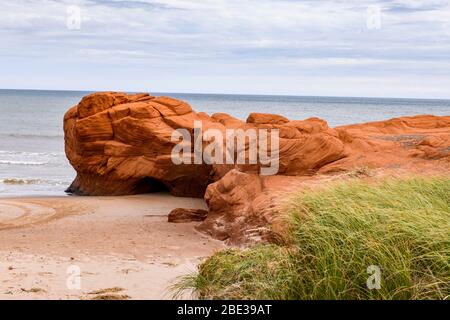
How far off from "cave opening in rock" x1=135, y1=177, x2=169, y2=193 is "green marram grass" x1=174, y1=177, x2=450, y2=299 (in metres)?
12.6

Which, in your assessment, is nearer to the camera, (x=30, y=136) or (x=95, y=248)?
(x=95, y=248)

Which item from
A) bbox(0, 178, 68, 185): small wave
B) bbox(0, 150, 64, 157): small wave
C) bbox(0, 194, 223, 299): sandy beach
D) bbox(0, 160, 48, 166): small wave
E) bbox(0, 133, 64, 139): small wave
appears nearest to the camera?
bbox(0, 194, 223, 299): sandy beach

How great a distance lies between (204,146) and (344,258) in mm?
12152

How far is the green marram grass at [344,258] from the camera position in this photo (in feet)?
21.4

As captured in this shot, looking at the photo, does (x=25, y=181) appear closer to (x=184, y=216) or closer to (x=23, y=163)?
(x=23, y=163)

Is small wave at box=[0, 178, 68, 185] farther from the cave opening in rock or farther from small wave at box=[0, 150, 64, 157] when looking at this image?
small wave at box=[0, 150, 64, 157]

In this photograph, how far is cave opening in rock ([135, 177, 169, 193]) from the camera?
2064cm

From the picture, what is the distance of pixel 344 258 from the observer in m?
6.86

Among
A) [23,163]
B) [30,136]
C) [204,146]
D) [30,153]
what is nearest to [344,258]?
[204,146]

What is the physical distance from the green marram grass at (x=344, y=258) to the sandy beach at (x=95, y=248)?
1784 millimetres

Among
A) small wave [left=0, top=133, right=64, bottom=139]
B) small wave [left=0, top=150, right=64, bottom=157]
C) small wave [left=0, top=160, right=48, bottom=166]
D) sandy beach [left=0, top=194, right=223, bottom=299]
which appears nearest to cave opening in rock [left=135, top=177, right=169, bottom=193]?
sandy beach [left=0, top=194, right=223, bottom=299]
